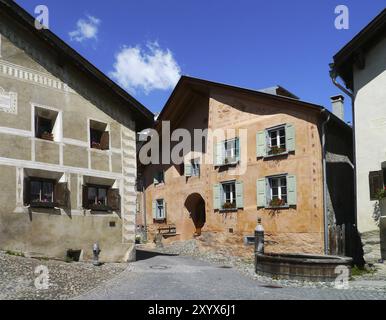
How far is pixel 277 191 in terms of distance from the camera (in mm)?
20516

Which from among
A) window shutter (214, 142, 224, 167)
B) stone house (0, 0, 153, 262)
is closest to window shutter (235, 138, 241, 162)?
window shutter (214, 142, 224, 167)

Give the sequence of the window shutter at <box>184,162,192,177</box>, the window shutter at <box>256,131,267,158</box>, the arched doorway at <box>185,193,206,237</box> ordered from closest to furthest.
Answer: the window shutter at <box>256,131,267,158</box>
the window shutter at <box>184,162,192,177</box>
the arched doorway at <box>185,193,206,237</box>

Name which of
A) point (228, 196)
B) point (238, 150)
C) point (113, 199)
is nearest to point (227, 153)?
point (238, 150)

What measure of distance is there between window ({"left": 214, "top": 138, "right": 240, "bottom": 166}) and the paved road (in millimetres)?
7721

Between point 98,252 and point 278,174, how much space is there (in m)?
8.46

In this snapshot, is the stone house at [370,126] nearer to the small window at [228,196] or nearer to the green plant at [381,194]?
the green plant at [381,194]

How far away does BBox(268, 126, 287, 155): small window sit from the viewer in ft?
66.4

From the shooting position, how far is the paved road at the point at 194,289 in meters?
10.5

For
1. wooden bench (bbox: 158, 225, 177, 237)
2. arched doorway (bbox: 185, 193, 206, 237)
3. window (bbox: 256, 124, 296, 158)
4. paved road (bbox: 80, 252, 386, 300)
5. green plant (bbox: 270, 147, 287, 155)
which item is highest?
window (bbox: 256, 124, 296, 158)

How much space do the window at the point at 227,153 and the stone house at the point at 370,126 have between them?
6.78 m

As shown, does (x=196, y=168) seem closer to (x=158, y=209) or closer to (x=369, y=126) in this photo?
(x=158, y=209)

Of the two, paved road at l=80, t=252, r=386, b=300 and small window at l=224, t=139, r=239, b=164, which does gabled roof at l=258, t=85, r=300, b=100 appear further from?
paved road at l=80, t=252, r=386, b=300

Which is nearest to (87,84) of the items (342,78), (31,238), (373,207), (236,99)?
(31,238)

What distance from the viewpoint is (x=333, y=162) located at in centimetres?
1983
